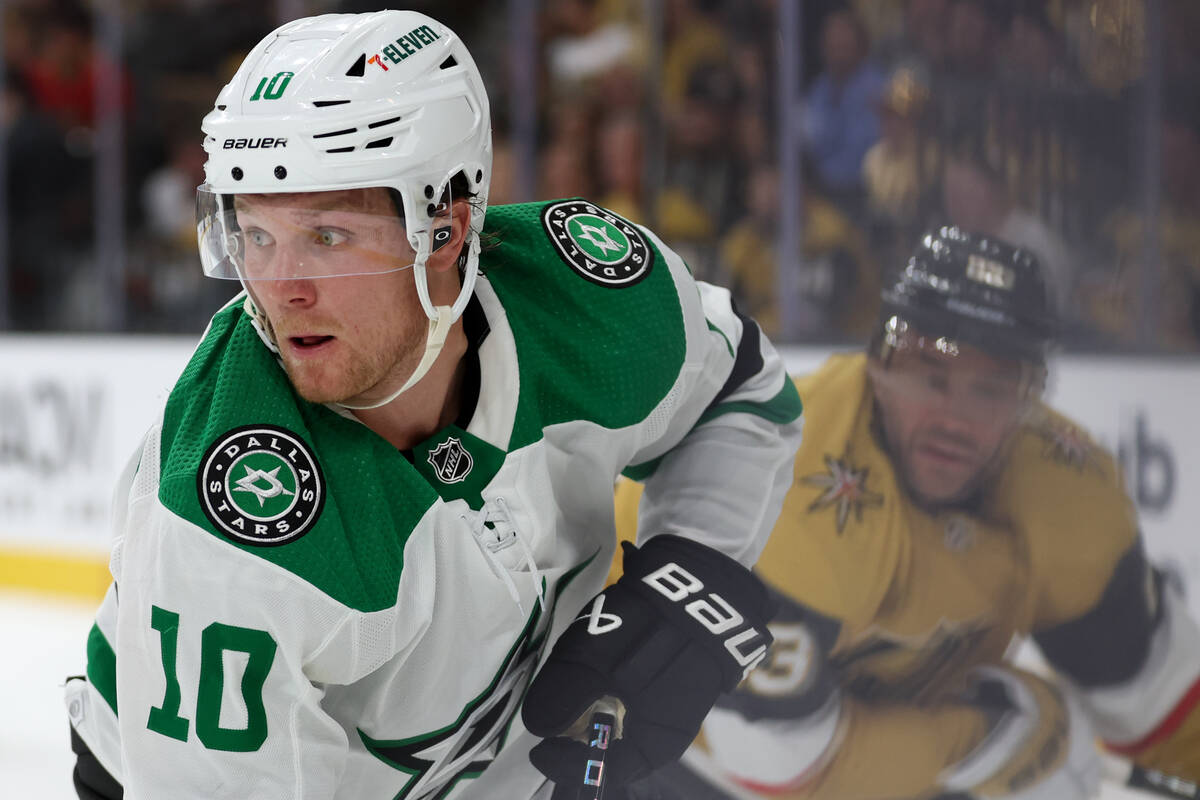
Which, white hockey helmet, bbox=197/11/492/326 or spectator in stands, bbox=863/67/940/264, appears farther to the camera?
spectator in stands, bbox=863/67/940/264

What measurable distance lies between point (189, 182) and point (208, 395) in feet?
11.3

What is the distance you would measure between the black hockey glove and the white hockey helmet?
382mm

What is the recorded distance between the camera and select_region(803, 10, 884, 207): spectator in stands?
299 cm

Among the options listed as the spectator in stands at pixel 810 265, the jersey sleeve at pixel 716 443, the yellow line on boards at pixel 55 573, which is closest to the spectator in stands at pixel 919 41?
the spectator in stands at pixel 810 265

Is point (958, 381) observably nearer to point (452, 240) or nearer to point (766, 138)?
point (452, 240)

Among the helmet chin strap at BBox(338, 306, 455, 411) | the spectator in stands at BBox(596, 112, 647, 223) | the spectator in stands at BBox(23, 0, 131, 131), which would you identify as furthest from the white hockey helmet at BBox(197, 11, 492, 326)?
the spectator in stands at BBox(23, 0, 131, 131)

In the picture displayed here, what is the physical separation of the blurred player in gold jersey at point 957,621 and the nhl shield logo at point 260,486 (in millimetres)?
1067

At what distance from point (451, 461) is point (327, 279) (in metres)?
0.24

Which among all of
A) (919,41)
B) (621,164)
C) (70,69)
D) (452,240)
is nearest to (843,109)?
(919,41)

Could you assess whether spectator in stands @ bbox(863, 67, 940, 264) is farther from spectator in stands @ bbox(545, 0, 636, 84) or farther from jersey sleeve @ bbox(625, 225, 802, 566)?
spectator in stands @ bbox(545, 0, 636, 84)

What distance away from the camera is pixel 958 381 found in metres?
2.12

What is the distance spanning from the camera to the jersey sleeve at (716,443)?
1621 millimetres

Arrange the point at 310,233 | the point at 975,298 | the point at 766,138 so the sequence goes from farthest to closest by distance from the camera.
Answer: the point at 766,138, the point at 975,298, the point at 310,233

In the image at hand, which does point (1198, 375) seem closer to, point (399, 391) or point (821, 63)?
point (821, 63)
